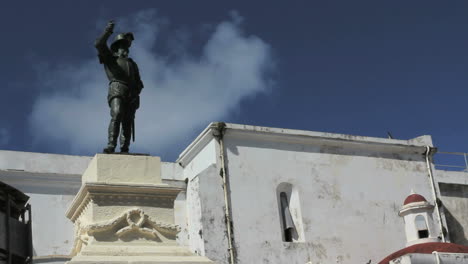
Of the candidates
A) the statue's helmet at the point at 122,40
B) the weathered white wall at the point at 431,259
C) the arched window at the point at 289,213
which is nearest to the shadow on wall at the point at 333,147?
the arched window at the point at 289,213

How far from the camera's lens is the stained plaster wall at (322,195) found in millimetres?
17094

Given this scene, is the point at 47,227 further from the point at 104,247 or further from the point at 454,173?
the point at 454,173

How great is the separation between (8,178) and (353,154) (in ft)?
30.3

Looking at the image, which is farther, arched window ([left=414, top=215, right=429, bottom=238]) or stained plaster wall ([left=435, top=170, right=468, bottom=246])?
stained plaster wall ([left=435, top=170, right=468, bottom=246])

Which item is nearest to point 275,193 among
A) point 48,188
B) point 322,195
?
point 322,195

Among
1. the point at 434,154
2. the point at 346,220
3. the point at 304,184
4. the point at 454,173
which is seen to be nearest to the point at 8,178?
the point at 304,184

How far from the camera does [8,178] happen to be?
17.6 metres

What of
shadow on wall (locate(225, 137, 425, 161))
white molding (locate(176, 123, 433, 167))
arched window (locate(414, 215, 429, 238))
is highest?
white molding (locate(176, 123, 433, 167))

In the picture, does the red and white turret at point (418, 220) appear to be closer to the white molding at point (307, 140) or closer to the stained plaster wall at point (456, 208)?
the white molding at point (307, 140)

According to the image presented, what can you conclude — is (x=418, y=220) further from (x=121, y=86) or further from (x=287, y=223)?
(x=121, y=86)

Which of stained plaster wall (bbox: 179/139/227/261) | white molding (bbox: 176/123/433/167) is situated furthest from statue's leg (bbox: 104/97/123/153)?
white molding (bbox: 176/123/433/167)

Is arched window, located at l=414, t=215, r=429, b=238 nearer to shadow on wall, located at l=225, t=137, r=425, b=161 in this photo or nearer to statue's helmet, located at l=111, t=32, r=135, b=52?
shadow on wall, located at l=225, t=137, r=425, b=161

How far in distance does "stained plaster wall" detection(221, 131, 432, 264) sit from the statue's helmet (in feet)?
26.0

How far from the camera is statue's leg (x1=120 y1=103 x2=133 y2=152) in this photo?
29.9 feet
